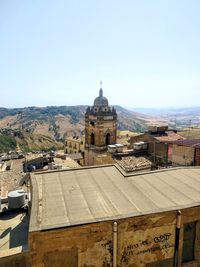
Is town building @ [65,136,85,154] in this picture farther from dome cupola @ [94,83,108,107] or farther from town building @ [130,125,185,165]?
town building @ [130,125,185,165]

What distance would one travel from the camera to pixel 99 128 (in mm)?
38750

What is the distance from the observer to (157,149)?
89.9 ft

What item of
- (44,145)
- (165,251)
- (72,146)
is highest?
(165,251)

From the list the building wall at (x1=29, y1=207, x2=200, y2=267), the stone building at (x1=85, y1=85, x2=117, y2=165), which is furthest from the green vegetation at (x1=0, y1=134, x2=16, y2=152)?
the building wall at (x1=29, y1=207, x2=200, y2=267)

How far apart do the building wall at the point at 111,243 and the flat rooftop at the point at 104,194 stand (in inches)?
11.4

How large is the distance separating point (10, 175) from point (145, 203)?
24.3 m

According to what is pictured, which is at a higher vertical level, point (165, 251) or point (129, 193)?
point (129, 193)

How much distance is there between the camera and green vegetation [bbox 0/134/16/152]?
93.8 m

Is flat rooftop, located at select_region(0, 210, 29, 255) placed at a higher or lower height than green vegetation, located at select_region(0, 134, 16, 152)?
higher

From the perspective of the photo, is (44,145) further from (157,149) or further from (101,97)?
(157,149)

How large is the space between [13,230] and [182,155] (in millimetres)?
16241

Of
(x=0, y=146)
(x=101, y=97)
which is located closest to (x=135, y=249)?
(x=101, y=97)

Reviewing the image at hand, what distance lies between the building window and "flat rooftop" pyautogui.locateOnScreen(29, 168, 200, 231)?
3.36 ft

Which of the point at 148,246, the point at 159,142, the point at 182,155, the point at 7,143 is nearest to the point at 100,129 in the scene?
the point at 159,142
